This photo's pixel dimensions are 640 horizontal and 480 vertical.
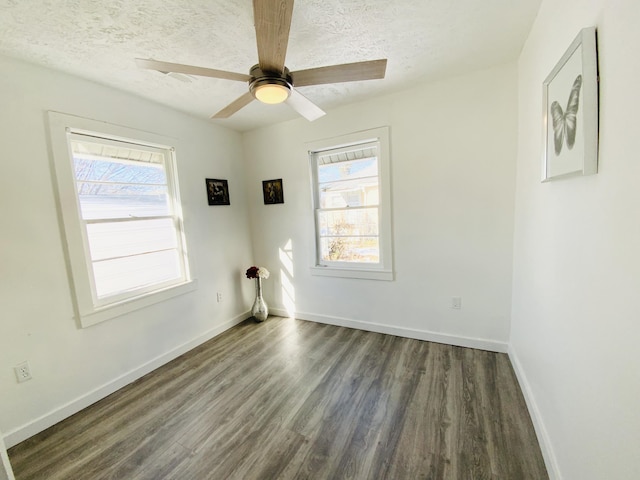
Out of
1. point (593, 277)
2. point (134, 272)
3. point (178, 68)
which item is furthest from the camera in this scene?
point (134, 272)

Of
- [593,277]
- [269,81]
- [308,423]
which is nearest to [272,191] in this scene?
[269,81]

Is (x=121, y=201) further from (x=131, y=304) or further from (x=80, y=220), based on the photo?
(x=131, y=304)

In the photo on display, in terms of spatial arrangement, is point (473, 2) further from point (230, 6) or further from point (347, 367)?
point (347, 367)

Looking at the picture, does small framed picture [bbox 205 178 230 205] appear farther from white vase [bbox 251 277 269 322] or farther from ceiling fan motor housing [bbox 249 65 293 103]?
ceiling fan motor housing [bbox 249 65 293 103]

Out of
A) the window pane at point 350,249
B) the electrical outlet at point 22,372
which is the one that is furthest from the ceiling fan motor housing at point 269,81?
the electrical outlet at point 22,372

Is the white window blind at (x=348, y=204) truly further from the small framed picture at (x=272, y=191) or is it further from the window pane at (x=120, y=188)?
the window pane at (x=120, y=188)

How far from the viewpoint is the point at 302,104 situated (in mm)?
1686

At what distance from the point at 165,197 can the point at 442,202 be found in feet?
8.81

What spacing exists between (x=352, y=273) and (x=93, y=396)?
2.46 meters

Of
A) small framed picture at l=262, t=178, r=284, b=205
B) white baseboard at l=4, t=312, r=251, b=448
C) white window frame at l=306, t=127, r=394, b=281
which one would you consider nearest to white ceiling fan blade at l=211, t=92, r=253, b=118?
white window frame at l=306, t=127, r=394, b=281

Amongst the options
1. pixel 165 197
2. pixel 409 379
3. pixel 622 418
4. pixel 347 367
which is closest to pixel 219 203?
pixel 165 197

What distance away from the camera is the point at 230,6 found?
1359 millimetres

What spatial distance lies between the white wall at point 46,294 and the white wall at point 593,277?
9.59 ft

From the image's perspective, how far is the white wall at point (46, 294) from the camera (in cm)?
164
